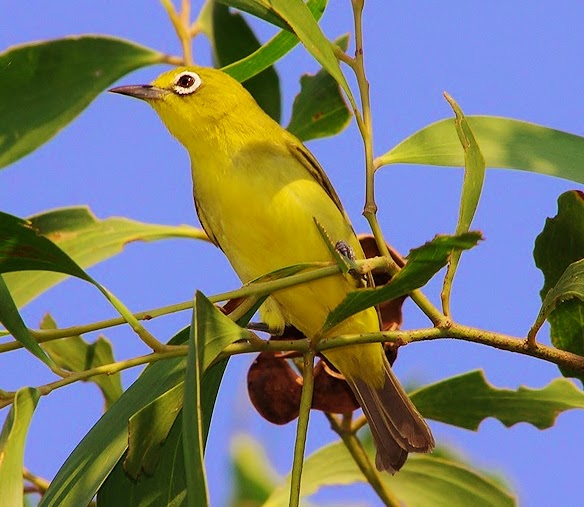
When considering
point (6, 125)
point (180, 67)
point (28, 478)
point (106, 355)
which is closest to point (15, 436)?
point (28, 478)

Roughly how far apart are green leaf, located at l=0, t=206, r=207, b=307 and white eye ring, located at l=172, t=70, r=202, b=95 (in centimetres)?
66

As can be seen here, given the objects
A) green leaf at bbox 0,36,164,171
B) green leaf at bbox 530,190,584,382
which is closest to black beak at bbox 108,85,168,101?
green leaf at bbox 0,36,164,171

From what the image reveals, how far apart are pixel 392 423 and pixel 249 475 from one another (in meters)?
0.59

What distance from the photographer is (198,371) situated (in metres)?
2.01

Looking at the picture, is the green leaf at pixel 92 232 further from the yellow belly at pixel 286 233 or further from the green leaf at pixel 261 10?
the green leaf at pixel 261 10

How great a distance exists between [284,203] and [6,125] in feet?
3.34

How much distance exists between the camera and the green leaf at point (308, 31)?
9.07ft

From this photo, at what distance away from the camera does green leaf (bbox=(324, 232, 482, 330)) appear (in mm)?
2281

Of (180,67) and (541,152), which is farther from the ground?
(180,67)

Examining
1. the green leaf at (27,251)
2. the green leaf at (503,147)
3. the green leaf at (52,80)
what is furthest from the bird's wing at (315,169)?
the green leaf at (27,251)

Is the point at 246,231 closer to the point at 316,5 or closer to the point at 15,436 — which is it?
the point at 316,5

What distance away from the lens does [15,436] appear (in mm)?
2338

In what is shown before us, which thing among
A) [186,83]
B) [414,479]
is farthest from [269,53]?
[414,479]

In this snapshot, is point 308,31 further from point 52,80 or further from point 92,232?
point 92,232
